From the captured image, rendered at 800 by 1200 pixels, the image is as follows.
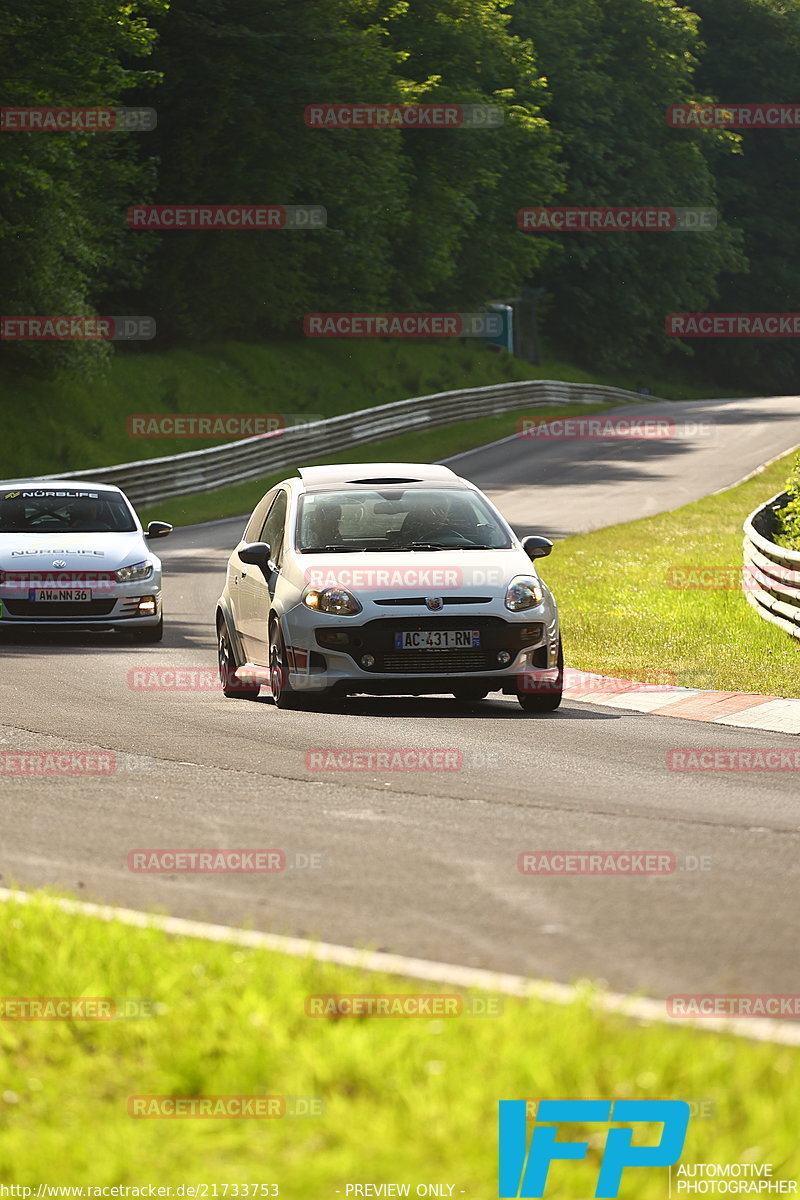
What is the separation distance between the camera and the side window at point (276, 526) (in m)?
13.2

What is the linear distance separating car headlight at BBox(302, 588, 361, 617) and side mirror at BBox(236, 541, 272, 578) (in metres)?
0.94

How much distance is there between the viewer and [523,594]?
39.8 feet

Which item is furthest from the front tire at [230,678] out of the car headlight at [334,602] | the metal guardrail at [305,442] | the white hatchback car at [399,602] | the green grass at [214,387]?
the green grass at [214,387]

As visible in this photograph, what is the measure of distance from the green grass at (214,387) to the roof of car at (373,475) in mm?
25825

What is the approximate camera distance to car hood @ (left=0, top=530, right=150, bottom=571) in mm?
17594

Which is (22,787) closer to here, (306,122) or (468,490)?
(468,490)

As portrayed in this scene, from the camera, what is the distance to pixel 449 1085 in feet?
13.2

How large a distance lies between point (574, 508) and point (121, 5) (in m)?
16.4

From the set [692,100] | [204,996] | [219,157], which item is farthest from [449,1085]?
[692,100]

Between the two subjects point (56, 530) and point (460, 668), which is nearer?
point (460, 668)

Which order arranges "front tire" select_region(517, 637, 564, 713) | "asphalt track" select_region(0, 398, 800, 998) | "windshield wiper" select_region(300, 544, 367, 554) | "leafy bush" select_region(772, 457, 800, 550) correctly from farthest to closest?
"leafy bush" select_region(772, 457, 800, 550) < "windshield wiper" select_region(300, 544, 367, 554) < "front tire" select_region(517, 637, 564, 713) < "asphalt track" select_region(0, 398, 800, 998)

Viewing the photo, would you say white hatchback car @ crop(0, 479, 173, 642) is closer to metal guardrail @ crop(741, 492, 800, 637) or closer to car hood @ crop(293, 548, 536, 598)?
car hood @ crop(293, 548, 536, 598)

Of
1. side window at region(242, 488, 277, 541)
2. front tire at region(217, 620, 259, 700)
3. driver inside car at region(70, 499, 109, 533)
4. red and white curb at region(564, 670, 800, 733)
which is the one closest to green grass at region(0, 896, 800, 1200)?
red and white curb at region(564, 670, 800, 733)

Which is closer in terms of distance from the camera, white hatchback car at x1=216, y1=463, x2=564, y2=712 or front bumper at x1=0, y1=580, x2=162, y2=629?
white hatchback car at x1=216, y1=463, x2=564, y2=712
